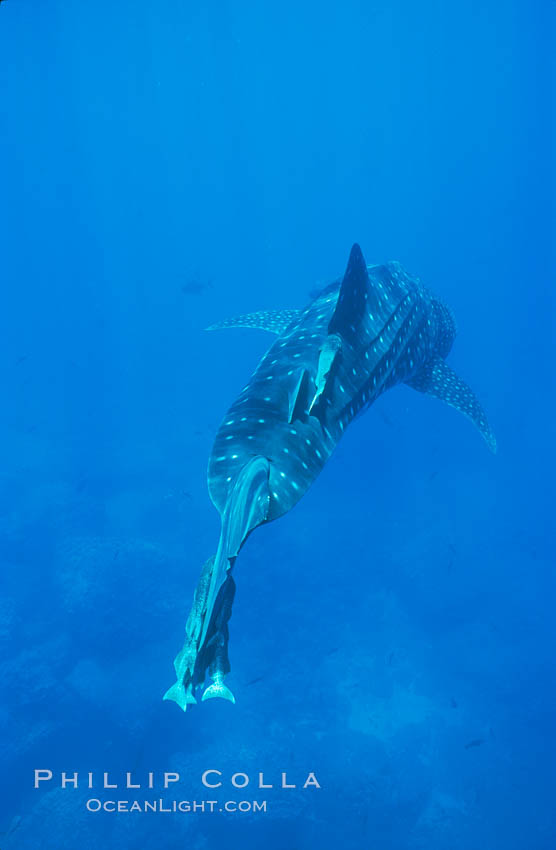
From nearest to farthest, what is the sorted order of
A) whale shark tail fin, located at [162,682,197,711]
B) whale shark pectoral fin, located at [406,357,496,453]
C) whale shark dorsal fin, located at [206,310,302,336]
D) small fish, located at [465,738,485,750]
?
whale shark tail fin, located at [162,682,197,711]
whale shark pectoral fin, located at [406,357,496,453]
whale shark dorsal fin, located at [206,310,302,336]
small fish, located at [465,738,485,750]

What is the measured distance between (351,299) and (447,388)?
4.33 m

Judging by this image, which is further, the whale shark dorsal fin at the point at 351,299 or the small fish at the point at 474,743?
the small fish at the point at 474,743

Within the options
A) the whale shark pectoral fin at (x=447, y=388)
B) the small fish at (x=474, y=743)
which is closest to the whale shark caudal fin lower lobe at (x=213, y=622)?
the whale shark pectoral fin at (x=447, y=388)

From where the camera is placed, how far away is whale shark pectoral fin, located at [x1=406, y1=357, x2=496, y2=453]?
8602 mm

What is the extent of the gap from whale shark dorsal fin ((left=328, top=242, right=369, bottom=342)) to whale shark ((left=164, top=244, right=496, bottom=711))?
0.01m

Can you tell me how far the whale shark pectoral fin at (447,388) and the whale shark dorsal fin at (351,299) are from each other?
355 centimetres

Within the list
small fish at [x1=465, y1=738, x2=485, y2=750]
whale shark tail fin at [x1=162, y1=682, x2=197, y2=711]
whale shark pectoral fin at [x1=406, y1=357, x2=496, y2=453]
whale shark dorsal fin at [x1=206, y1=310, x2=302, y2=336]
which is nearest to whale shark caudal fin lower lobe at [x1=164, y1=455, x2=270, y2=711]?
whale shark tail fin at [x1=162, y1=682, x2=197, y2=711]

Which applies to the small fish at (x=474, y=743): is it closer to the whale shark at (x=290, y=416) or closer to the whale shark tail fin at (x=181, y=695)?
the whale shark at (x=290, y=416)

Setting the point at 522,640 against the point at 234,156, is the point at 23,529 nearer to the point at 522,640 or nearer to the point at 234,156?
the point at 522,640

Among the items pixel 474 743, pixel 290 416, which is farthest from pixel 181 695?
pixel 474 743

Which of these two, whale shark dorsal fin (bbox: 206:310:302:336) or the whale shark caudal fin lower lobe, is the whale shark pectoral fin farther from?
the whale shark caudal fin lower lobe

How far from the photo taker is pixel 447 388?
8922mm

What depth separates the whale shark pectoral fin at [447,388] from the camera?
8602mm

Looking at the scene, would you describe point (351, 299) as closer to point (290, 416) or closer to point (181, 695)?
point (290, 416)
